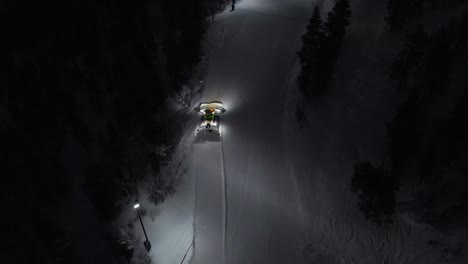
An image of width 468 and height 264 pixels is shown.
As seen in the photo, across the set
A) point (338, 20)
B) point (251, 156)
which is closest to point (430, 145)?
point (338, 20)

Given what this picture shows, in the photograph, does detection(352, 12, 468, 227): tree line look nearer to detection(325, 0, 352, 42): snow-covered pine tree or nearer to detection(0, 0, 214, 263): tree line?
detection(325, 0, 352, 42): snow-covered pine tree

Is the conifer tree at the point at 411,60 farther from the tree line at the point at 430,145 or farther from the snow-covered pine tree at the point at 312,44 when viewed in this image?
the snow-covered pine tree at the point at 312,44

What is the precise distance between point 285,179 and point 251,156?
4.16 m

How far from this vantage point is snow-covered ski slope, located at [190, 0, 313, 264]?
25094 mm

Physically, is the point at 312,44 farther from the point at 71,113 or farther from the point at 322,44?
the point at 71,113

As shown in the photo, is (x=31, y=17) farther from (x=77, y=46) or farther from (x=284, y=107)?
(x=284, y=107)

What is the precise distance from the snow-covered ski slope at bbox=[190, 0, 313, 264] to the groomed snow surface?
0.31 feet

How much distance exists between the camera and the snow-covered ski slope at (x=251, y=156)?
82.3 feet

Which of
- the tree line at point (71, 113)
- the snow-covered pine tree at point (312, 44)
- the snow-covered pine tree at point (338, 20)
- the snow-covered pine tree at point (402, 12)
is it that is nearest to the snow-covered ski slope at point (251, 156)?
the snow-covered pine tree at point (312, 44)

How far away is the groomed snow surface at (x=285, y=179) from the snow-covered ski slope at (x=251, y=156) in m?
0.09

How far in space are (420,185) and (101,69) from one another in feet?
112

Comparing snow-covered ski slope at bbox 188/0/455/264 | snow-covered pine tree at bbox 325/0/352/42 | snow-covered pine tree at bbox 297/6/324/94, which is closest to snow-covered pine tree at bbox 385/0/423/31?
snow-covered ski slope at bbox 188/0/455/264

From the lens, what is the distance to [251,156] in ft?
100

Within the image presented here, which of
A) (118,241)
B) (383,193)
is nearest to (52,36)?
(118,241)
